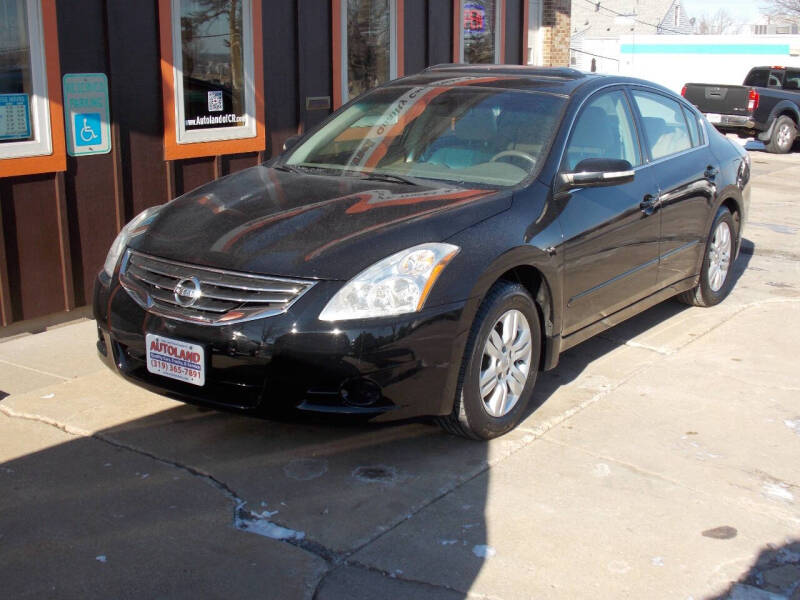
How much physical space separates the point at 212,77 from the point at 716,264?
166 inches

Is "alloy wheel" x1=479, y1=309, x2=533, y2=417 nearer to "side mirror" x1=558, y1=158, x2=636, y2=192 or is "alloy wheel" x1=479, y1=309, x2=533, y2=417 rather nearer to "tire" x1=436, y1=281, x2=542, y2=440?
"tire" x1=436, y1=281, x2=542, y2=440

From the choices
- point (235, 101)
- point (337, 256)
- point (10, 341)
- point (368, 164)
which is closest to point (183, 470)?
point (337, 256)

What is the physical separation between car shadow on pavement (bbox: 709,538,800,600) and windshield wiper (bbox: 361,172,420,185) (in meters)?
2.43

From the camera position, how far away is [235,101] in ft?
26.2

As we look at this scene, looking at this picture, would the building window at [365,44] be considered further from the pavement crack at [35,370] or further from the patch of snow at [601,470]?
the patch of snow at [601,470]

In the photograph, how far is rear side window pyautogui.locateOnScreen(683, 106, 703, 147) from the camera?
6.70 m

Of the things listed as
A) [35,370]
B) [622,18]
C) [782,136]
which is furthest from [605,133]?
[622,18]

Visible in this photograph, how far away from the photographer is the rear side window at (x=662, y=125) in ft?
19.8

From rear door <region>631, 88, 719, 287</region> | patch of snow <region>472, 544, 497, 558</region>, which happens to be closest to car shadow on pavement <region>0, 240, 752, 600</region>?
patch of snow <region>472, 544, 497, 558</region>

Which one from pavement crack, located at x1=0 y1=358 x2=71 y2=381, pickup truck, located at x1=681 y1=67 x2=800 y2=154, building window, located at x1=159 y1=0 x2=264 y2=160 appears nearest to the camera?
pavement crack, located at x1=0 y1=358 x2=71 y2=381

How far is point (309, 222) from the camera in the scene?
14.4ft

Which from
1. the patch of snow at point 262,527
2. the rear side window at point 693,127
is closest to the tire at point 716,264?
the rear side window at point 693,127

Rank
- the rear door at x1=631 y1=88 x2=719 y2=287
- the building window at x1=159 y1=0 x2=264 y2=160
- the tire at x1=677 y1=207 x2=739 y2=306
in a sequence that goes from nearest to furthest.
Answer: the rear door at x1=631 y1=88 x2=719 y2=287
the tire at x1=677 y1=207 x2=739 y2=306
the building window at x1=159 y1=0 x2=264 y2=160

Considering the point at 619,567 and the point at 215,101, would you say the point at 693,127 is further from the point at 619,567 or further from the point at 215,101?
the point at 619,567
